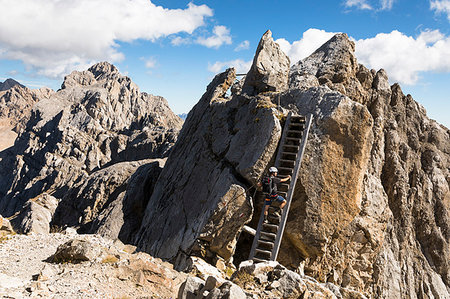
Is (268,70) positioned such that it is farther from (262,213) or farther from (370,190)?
(262,213)

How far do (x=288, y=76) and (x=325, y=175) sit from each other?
47.1 ft

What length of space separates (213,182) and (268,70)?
1325 cm

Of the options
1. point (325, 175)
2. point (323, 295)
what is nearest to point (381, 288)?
point (325, 175)

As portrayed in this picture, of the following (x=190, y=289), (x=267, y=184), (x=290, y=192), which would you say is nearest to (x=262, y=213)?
(x=267, y=184)

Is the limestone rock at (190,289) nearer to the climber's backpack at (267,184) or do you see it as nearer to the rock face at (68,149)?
the climber's backpack at (267,184)

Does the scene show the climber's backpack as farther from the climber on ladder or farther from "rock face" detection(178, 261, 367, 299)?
"rock face" detection(178, 261, 367, 299)

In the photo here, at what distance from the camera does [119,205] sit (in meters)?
35.4

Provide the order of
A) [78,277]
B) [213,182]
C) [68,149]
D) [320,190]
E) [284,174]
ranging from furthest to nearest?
[68,149], [213,182], [284,174], [320,190], [78,277]

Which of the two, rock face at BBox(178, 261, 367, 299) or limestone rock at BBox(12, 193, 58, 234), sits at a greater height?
rock face at BBox(178, 261, 367, 299)

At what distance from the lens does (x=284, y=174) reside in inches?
773

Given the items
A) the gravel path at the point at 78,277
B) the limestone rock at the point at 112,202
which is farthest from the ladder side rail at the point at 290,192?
the limestone rock at the point at 112,202

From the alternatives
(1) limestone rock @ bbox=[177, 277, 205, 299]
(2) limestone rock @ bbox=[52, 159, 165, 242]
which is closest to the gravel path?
(1) limestone rock @ bbox=[177, 277, 205, 299]

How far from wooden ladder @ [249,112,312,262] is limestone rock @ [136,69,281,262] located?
848 mm

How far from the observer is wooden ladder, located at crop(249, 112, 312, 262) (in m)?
17.7
